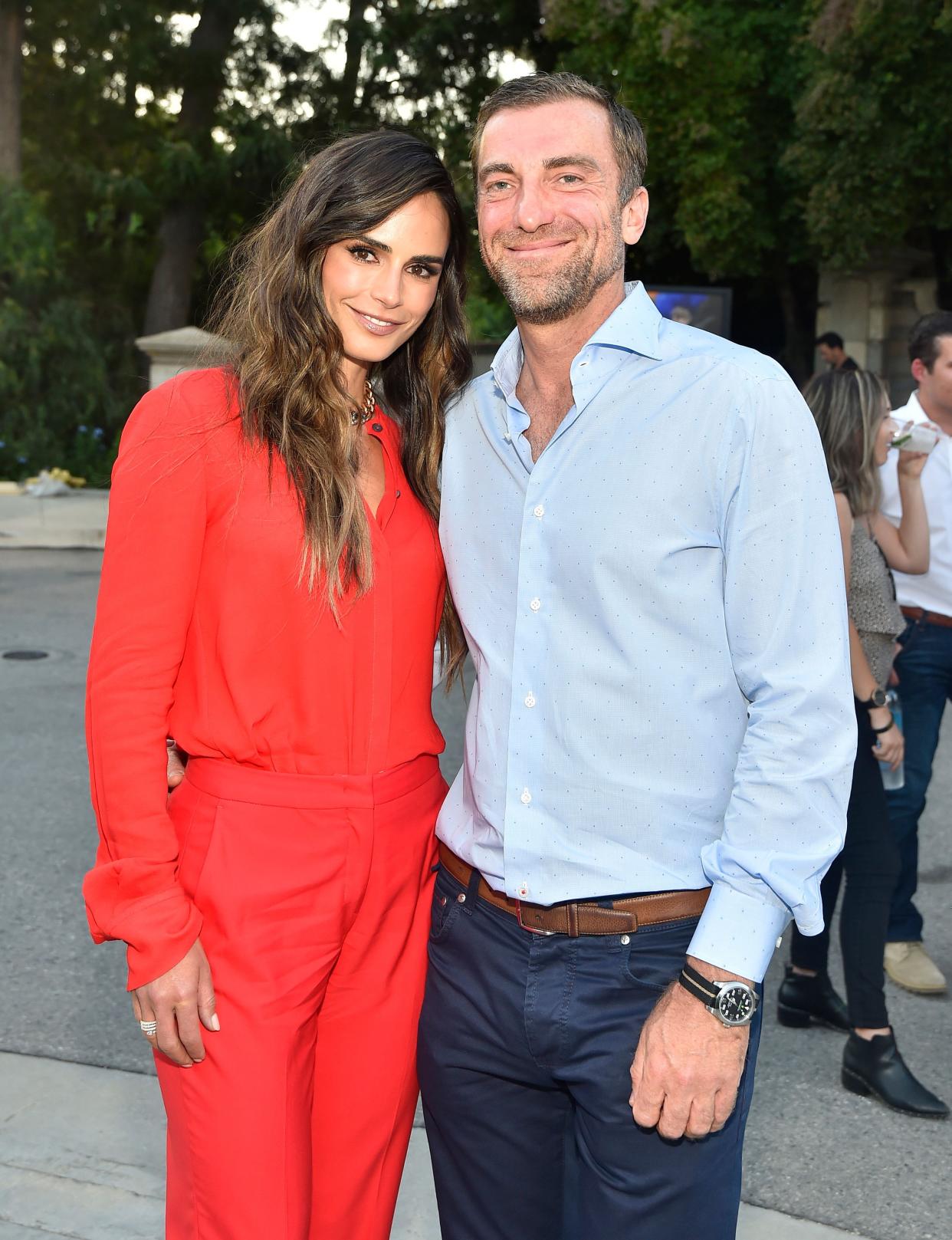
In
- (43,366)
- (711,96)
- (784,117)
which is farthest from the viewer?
(43,366)

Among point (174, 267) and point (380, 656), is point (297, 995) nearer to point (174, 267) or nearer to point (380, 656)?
point (380, 656)

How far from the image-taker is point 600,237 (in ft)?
7.34

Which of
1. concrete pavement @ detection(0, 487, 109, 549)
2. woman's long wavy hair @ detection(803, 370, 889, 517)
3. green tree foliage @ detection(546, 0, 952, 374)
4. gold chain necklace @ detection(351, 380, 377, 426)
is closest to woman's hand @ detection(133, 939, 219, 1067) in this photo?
gold chain necklace @ detection(351, 380, 377, 426)

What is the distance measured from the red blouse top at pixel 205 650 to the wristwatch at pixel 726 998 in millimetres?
632

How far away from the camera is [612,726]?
2090 mm

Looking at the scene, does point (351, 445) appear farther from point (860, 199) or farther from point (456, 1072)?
point (860, 199)

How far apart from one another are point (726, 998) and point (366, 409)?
1.20 meters

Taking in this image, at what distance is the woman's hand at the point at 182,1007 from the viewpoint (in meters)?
2.12

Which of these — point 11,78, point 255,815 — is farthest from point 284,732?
point 11,78

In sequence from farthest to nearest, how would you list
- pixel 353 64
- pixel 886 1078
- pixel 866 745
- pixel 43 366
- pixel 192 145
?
pixel 353 64 → pixel 192 145 → pixel 43 366 → pixel 866 745 → pixel 886 1078

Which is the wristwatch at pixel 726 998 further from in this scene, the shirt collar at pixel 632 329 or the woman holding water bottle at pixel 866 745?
the woman holding water bottle at pixel 866 745

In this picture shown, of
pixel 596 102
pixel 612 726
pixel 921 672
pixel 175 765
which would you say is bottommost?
pixel 921 672

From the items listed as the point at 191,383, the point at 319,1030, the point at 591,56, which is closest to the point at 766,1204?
the point at 319,1030

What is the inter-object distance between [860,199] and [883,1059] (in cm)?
1647
